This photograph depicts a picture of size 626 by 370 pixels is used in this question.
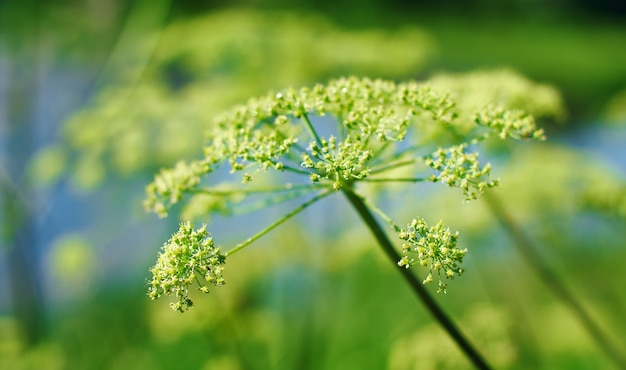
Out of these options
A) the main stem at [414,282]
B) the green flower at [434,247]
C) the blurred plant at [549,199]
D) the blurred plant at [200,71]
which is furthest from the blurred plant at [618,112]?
the green flower at [434,247]

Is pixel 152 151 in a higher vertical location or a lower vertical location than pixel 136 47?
lower

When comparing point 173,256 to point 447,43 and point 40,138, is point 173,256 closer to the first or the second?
point 40,138

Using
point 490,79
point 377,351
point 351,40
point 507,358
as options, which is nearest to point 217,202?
point 490,79

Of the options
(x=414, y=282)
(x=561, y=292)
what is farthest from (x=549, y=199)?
(x=414, y=282)

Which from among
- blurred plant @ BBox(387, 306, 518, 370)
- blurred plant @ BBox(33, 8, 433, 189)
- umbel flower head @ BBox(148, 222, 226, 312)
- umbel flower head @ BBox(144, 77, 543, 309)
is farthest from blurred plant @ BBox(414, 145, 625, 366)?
umbel flower head @ BBox(148, 222, 226, 312)

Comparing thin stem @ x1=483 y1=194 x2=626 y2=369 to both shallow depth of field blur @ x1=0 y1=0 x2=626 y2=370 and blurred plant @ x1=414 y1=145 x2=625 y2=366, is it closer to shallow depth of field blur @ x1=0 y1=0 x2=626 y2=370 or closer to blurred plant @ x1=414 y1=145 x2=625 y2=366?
blurred plant @ x1=414 y1=145 x2=625 y2=366

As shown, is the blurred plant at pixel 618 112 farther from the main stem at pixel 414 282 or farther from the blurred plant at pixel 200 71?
the main stem at pixel 414 282

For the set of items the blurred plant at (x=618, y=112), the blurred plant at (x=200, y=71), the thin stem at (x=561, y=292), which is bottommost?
the thin stem at (x=561, y=292)

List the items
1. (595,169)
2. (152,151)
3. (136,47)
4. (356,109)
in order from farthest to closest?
1. (136,47)
2. (152,151)
3. (595,169)
4. (356,109)
